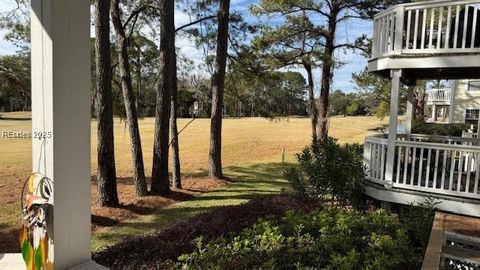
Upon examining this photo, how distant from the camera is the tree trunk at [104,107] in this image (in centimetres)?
705

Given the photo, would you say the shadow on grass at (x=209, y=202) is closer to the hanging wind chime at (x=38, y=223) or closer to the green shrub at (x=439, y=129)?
the hanging wind chime at (x=38, y=223)

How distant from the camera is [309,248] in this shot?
9.15 feet

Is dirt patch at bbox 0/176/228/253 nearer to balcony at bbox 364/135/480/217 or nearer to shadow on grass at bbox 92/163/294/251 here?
shadow on grass at bbox 92/163/294/251

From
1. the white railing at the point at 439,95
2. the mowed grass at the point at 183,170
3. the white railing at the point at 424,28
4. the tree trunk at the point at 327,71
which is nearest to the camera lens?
the mowed grass at the point at 183,170

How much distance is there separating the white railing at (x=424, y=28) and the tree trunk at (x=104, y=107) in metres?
5.41

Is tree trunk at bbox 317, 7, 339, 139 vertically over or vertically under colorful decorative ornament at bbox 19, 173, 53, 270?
over

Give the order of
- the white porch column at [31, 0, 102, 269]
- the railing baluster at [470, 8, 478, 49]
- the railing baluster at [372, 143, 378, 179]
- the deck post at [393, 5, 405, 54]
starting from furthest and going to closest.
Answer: the railing baluster at [372, 143, 378, 179] < the deck post at [393, 5, 405, 54] < the railing baluster at [470, 8, 478, 49] < the white porch column at [31, 0, 102, 269]

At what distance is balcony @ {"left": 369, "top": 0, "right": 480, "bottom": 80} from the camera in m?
5.44

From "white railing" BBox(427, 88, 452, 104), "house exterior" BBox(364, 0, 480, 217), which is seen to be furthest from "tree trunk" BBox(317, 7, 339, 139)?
"white railing" BBox(427, 88, 452, 104)

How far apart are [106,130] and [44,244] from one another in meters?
6.35

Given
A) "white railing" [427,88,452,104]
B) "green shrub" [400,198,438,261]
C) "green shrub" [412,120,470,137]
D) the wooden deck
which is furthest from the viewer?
"white railing" [427,88,452,104]

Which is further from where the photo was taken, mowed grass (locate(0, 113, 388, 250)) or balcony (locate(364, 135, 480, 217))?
balcony (locate(364, 135, 480, 217))

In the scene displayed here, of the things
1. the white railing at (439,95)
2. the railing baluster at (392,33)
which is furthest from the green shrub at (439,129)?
the white railing at (439,95)

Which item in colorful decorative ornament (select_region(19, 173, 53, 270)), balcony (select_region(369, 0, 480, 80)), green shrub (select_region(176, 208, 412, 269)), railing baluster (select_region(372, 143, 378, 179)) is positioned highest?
balcony (select_region(369, 0, 480, 80))
